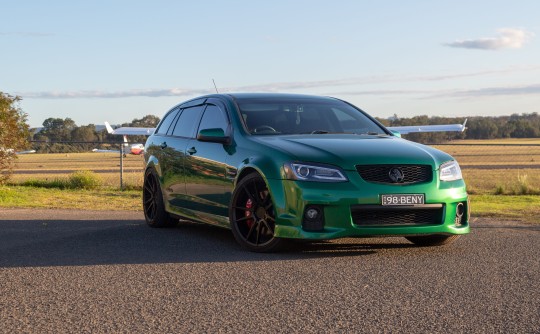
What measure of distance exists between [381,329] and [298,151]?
11.2 feet

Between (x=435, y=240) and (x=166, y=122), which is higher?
(x=166, y=122)

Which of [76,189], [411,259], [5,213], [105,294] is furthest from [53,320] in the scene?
[76,189]

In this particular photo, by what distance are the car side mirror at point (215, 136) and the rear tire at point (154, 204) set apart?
2007 mm

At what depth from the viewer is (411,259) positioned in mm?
8188

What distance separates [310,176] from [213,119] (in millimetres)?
2288

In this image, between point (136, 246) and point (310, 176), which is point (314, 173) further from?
point (136, 246)

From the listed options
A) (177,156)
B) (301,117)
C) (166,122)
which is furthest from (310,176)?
(166,122)

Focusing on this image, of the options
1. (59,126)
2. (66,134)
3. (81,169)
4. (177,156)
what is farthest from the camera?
(59,126)

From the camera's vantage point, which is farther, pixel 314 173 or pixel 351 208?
pixel 314 173

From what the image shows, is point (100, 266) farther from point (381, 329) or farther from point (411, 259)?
point (381, 329)

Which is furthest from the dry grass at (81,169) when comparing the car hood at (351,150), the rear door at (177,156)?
the car hood at (351,150)

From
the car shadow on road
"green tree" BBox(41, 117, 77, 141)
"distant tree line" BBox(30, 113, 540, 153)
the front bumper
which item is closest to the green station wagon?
the front bumper

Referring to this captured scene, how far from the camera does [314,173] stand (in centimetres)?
822

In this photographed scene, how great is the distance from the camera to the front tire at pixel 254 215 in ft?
28.0
